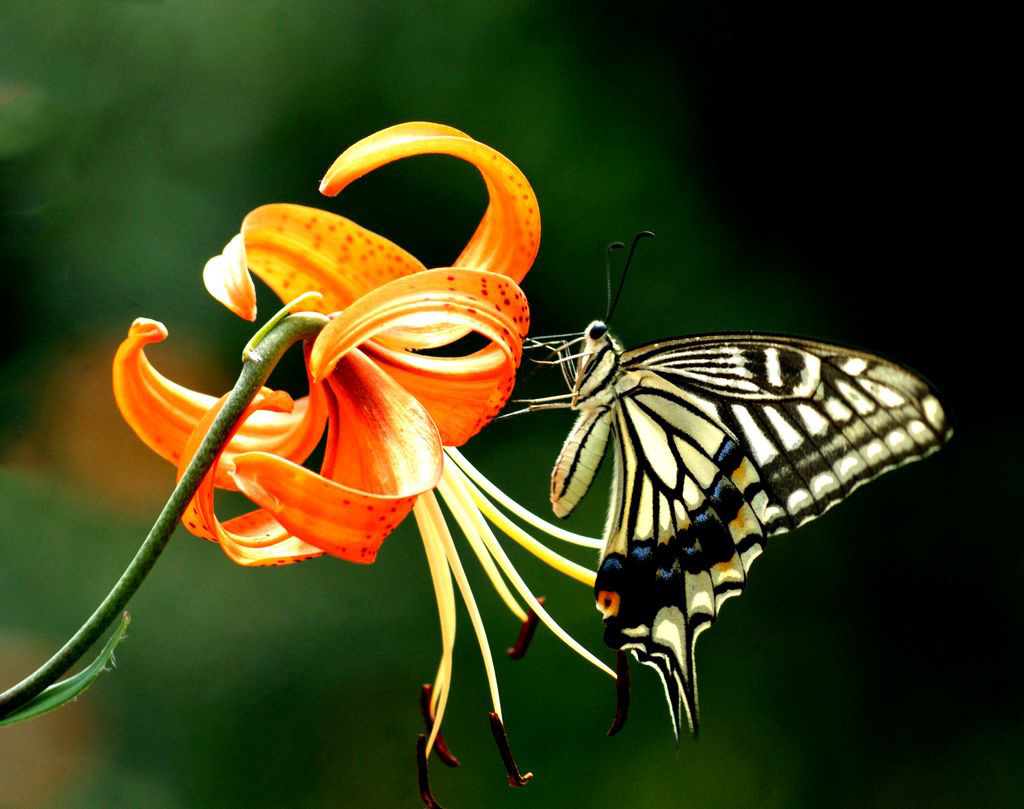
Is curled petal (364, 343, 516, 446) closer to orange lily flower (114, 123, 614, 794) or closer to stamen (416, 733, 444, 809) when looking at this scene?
orange lily flower (114, 123, 614, 794)

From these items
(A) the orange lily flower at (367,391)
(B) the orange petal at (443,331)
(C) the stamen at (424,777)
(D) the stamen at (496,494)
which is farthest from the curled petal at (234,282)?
(C) the stamen at (424,777)

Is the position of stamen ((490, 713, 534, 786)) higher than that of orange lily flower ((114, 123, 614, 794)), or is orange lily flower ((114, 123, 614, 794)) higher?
orange lily flower ((114, 123, 614, 794))

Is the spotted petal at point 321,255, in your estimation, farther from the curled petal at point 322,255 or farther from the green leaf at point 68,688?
the green leaf at point 68,688

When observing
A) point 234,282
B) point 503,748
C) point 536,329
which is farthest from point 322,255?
point 536,329

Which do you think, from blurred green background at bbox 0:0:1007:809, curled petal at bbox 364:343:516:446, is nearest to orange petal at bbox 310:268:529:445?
curled petal at bbox 364:343:516:446

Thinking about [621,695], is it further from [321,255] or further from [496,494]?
[321,255]
